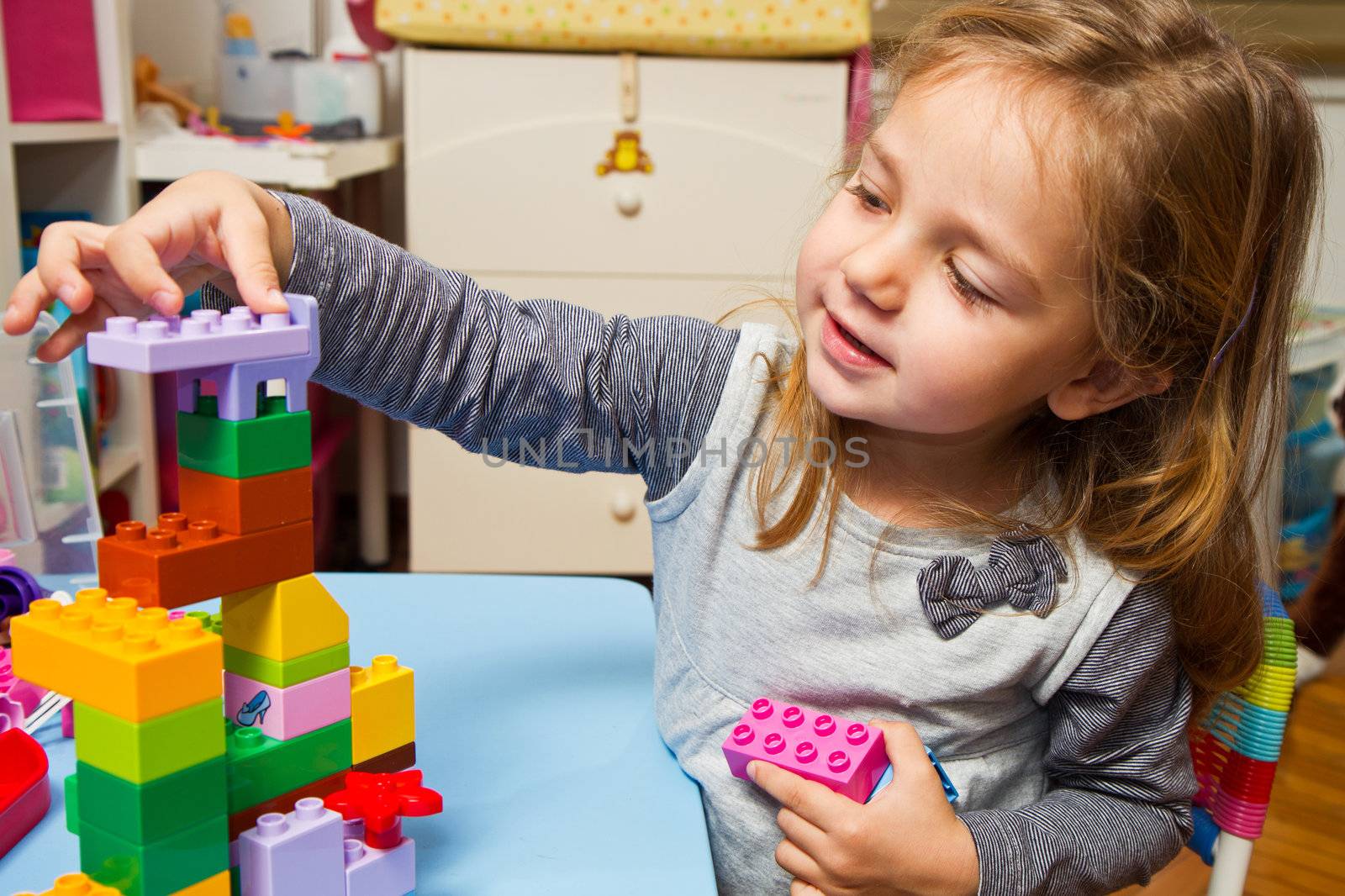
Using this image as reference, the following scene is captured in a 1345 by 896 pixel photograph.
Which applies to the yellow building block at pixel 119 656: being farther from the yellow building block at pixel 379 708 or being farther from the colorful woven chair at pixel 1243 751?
the colorful woven chair at pixel 1243 751

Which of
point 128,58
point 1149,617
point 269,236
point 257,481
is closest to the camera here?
point 257,481

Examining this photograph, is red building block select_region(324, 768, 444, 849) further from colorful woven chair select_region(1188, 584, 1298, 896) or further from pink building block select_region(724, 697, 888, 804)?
colorful woven chair select_region(1188, 584, 1298, 896)

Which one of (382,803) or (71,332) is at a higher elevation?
(71,332)

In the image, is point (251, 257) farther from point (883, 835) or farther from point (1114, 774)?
point (1114, 774)

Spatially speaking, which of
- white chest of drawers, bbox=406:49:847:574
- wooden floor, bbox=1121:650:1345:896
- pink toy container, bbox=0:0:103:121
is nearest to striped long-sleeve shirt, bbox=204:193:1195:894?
wooden floor, bbox=1121:650:1345:896

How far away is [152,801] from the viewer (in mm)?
377

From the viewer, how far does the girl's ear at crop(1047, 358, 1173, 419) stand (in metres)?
0.65

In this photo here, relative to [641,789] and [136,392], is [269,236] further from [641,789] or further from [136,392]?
[136,392]

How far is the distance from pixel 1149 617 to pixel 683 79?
1037 millimetres

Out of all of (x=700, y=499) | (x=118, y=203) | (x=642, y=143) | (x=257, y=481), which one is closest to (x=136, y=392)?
(x=118, y=203)

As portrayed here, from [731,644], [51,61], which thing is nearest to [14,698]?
[731,644]

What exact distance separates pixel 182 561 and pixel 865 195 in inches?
14.7

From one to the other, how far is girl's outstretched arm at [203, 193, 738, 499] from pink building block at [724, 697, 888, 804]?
0.16m

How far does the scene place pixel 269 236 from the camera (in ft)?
1.76
